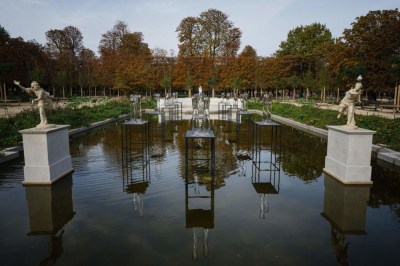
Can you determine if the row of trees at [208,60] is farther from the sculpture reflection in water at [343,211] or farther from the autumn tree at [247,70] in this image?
the sculpture reflection in water at [343,211]

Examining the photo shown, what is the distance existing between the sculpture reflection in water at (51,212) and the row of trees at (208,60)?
24.6m

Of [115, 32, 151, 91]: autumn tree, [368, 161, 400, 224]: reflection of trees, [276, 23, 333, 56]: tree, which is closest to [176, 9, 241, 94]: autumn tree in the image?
[115, 32, 151, 91]: autumn tree

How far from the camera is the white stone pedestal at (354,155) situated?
6.37 meters

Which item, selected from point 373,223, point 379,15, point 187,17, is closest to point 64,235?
point 373,223

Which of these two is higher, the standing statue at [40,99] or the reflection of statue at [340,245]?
the standing statue at [40,99]

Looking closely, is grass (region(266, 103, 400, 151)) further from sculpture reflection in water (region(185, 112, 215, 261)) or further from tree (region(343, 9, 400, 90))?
tree (region(343, 9, 400, 90))

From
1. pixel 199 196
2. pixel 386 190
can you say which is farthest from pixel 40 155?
pixel 386 190

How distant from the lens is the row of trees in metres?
31.2

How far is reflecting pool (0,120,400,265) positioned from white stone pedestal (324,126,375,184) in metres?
0.25

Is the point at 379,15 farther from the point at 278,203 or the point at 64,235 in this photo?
the point at 64,235

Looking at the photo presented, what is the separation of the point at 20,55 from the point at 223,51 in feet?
92.4

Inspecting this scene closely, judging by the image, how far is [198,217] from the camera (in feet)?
16.6

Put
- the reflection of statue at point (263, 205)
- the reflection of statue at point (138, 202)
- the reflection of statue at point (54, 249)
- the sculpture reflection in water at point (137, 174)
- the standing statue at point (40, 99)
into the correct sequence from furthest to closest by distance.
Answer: the standing statue at point (40, 99) < the sculpture reflection in water at point (137, 174) < the reflection of statue at point (138, 202) < the reflection of statue at point (263, 205) < the reflection of statue at point (54, 249)

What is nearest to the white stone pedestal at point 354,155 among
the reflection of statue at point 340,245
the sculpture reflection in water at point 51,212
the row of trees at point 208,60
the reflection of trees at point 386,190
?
the reflection of trees at point 386,190
